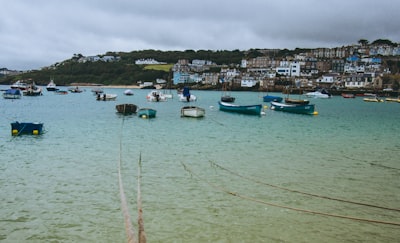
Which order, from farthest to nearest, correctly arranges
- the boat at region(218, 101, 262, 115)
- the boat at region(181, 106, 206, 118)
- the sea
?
1. the boat at region(218, 101, 262, 115)
2. the boat at region(181, 106, 206, 118)
3. the sea

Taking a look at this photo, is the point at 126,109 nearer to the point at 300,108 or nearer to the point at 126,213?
the point at 300,108

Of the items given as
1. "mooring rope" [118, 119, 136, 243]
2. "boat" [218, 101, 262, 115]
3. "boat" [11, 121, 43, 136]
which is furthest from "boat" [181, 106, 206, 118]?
"boat" [11, 121, 43, 136]

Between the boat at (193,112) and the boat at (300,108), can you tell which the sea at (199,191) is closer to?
the boat at (193,112)

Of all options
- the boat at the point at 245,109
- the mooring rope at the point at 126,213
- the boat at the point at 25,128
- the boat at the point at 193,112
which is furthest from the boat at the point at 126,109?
the mooring rope at the point at 126,213

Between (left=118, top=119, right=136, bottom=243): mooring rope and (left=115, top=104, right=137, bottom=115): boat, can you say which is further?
(left=115, top=104, right=137, bottom=115): boat

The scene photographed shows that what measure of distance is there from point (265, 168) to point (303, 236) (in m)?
6.57

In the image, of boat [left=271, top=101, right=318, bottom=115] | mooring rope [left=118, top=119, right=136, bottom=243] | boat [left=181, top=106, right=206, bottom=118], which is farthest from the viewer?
boat [left=271, top=101, right=318, bottom=115]

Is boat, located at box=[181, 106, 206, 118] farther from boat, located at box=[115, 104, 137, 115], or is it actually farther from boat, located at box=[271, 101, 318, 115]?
boat, located at box=[271, 101, 318, 115]

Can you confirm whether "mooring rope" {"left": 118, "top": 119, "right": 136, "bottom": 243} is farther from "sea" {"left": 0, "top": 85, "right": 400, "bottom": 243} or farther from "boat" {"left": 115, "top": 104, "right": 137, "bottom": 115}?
"boat" {"left": 115, "top": 104, "right": 137, "bottom": 115}

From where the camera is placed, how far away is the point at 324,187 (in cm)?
1154

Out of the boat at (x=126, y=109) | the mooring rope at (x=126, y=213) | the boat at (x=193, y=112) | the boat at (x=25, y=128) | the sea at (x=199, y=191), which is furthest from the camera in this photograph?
the boat at (x=126, y=109)

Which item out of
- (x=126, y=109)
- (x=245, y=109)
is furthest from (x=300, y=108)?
(x=126, y=109)

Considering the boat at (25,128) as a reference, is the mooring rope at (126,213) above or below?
above

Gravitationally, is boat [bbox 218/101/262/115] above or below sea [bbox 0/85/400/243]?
above
